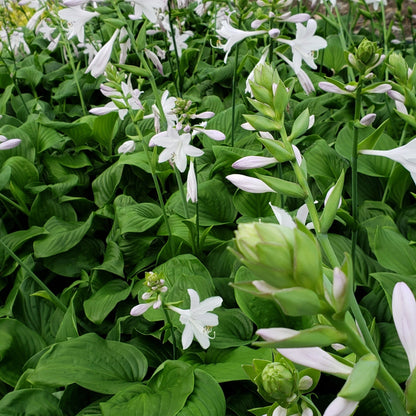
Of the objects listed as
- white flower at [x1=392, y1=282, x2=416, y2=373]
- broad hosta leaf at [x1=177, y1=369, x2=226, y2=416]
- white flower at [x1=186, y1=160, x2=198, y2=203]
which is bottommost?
Result: broad hosta leaf at [x1=177, y1=369, x2=226, y2=416]

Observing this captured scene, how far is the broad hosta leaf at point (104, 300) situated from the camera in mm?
1862

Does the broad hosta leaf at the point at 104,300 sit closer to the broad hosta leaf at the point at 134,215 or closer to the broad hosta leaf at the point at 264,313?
the broad hosta leaf at the point at 134,215

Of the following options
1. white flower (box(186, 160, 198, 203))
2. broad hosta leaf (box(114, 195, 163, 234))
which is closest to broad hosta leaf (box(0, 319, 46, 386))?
broad hosta leaf (box(114, 195, 163, 234))

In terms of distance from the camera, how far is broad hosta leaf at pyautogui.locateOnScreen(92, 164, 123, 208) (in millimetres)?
2594

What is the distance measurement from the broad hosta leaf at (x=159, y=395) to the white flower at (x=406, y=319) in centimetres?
89

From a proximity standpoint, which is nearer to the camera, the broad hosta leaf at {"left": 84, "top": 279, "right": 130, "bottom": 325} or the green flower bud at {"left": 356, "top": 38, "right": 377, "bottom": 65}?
the green flower bud at {"left": 356, "top": 38, "right": 377, "bottom": 65}

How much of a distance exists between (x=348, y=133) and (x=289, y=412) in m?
1.77

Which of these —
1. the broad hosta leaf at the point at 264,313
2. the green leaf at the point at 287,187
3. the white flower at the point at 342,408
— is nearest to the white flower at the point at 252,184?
the green leaf at the point at 287,187

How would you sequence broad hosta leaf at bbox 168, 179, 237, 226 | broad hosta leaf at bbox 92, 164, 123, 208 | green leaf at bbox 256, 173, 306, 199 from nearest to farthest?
green leaf at bbox 256, 173, 306, 199
broad hosta leaf at bbox 168, 179, 237, 226
broad hosta leaf at bbox 92, 164, 123, 208

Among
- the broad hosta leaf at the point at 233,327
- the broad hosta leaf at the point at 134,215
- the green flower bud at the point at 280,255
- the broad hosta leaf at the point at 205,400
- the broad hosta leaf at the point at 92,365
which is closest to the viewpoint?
the green flower bud at the point at 280,255

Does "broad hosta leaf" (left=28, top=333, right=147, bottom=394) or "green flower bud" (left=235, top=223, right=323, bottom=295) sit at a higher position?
"green flower bud" (left=235, top=223, right=323, bottom=295)

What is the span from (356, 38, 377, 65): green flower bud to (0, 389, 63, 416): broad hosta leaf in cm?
140

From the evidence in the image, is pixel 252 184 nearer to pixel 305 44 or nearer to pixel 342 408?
pixel 342 408

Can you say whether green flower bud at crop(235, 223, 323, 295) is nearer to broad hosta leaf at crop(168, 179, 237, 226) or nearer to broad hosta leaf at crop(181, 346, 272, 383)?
broad hosta leaf at crop(181, 346, 272, 383)
